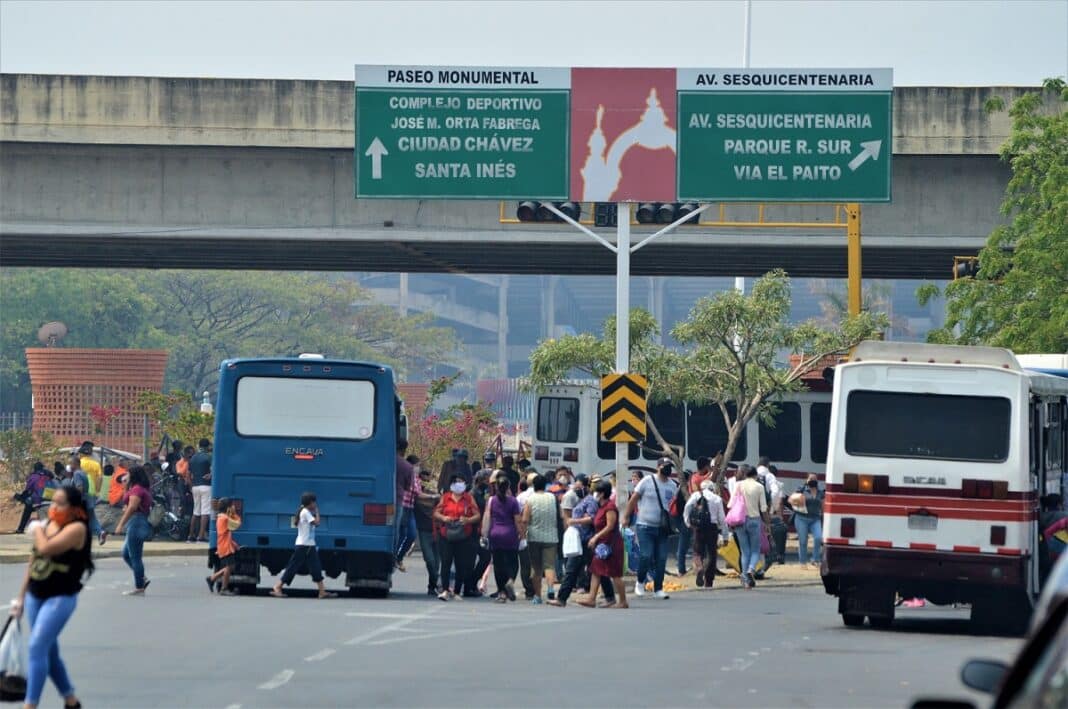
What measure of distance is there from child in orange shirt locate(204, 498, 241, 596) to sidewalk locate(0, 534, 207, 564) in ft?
22.3

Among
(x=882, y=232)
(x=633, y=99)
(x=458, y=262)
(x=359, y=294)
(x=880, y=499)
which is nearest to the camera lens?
(x=880, y=499)

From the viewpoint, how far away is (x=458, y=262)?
40.3m

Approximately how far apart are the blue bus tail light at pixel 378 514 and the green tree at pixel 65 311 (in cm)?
7173

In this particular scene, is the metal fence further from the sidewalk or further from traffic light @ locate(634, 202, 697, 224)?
traffic light @ locate(634, 202, 697, 224)

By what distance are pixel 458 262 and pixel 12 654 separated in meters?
28.5

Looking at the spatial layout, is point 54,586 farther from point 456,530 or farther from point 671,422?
point 671,422

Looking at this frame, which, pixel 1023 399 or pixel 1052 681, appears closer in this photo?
pixel 1052 681

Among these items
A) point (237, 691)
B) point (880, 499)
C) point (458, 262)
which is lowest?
point (237, 691)

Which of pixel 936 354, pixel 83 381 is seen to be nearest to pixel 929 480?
pixel 936 354

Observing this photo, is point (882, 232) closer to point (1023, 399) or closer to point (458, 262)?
point (458, 262)

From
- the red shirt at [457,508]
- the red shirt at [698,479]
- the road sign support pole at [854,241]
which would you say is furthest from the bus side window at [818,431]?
the red shirt at [457,508]

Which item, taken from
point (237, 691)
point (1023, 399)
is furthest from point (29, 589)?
point (1023, 399)

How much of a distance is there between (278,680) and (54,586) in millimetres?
2284

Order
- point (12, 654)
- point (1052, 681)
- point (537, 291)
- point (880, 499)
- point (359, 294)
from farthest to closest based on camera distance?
1. point (537, 291)
2. point (359, 294)
3. point (880, 499)
4. point (12, 654)
5. point (1052, 681)
